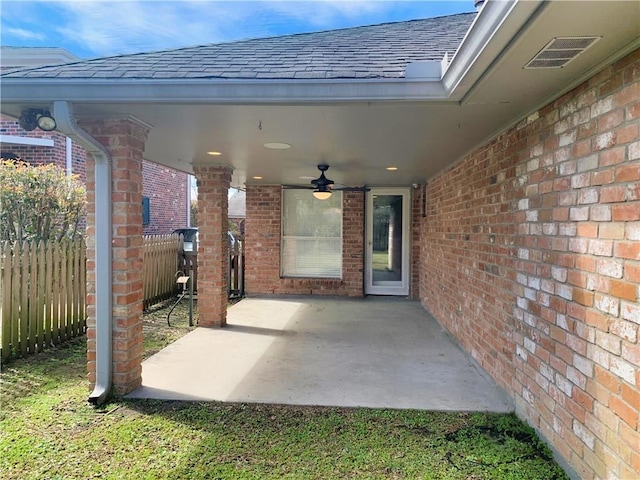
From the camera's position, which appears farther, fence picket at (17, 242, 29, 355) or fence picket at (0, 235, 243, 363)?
fence picket at (17, 242, 29, 355)

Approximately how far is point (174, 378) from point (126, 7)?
4167 millimetres

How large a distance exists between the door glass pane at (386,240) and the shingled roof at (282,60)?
16.1 feet

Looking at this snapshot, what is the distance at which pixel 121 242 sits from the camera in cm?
335

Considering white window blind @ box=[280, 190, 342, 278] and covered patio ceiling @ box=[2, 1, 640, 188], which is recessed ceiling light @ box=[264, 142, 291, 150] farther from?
white window blind @ box=[280, 190, 342, 278]

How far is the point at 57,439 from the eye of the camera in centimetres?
274

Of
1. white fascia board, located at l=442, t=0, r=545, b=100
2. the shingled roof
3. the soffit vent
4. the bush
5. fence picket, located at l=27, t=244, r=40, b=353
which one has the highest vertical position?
the shingled roof

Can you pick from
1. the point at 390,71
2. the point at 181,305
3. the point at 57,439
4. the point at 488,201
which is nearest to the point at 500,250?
the point at 488,201

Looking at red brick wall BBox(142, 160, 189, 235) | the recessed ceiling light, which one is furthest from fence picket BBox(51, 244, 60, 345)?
red brick wall BBox(142, 160, 189, 235)

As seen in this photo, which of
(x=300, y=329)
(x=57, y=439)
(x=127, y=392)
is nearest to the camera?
(x=57, y=439)

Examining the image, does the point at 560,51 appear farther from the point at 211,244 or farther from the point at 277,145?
the point at 211,244

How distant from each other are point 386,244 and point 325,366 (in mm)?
5029

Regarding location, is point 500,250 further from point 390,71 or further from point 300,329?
point 300,329

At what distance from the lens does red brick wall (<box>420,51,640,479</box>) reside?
6.32 feet

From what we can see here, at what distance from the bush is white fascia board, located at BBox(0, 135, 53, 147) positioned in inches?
145
